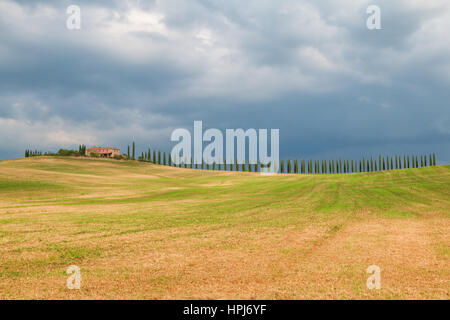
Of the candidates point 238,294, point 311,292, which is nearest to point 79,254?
point 238,294

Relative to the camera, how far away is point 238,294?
7.29m

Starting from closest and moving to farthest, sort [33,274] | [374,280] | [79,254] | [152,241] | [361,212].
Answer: [374,280] → [33,274] → [79,254] → [152,241] → [361,212]

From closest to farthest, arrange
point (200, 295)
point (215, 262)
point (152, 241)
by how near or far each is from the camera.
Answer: point (200, 295), point (215, 262), point (152, 241)

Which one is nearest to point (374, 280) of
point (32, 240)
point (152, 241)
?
point (152, 241)

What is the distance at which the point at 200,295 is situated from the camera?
286 inches

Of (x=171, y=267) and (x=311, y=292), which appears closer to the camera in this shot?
(x=311, y=292)

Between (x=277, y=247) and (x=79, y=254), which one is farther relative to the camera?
(x=277, y=247)

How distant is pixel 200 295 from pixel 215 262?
2.65m

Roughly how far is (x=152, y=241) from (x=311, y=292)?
307 inches

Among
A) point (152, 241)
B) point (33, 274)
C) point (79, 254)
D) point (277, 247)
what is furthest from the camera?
point (152, 241)
